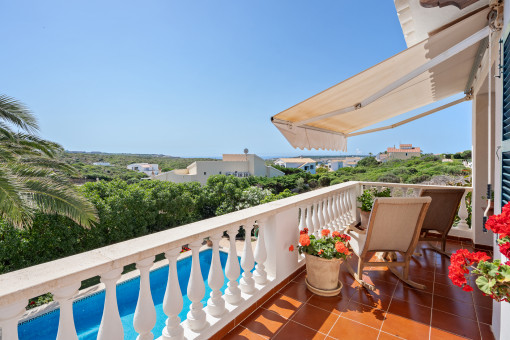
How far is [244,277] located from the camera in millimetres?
2891

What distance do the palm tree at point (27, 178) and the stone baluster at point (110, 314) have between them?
21.4 ft

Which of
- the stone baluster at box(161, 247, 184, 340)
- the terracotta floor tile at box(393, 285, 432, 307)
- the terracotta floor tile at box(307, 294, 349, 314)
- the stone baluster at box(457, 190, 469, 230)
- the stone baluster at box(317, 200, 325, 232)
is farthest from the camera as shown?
the stone baluster at box(457, 190, 469, 230)

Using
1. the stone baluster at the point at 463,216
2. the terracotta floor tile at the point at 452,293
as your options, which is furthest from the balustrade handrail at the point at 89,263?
the stone baluster at the point at 463,216

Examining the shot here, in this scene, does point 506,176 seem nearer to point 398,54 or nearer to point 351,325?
point 398,54

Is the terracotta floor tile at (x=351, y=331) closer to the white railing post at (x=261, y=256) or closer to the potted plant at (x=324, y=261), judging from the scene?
the potted plant at (x=324, y=261)

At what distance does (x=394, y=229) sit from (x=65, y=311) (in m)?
3.73

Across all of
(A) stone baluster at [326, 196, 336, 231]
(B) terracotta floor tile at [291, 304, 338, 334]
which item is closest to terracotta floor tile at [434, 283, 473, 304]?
(B) terracotta floor tile at [291, 304, 338, 334]

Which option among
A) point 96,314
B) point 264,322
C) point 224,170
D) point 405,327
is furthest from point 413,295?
point 224,170

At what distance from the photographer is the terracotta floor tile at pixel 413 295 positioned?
3.11 m

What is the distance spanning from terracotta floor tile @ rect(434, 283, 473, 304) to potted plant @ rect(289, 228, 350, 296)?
4.60ft

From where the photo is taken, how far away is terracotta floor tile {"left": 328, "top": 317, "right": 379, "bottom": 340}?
251 cm

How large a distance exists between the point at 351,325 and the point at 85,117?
53.2 metres

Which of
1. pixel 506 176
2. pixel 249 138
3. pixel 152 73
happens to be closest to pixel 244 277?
pixel 506 176

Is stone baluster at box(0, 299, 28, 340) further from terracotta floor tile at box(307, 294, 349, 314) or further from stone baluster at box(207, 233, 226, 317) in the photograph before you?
terracotta floor tile at box(307, 294, 349, 314)
